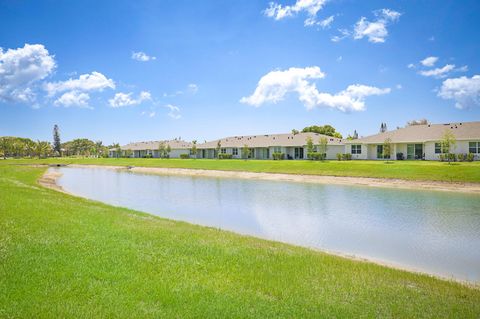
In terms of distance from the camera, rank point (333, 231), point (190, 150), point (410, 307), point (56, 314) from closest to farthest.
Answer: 1. point (56, 314)
2. point (410, 307)
3. point (333, 231)
4. point (190, 150)

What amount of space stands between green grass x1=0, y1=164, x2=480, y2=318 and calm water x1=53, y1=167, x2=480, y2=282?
3.47 m

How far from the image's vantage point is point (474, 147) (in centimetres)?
4306

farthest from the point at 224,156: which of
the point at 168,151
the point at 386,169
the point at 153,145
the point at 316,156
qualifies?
the point at 386,169

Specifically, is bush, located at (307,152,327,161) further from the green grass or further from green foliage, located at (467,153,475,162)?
the green grass

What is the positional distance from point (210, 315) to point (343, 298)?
102 inches

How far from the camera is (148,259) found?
8.19 meters

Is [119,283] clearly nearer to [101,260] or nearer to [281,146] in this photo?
[101,260]

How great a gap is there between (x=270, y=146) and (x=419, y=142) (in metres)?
26.6

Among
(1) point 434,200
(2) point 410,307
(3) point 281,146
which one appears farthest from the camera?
(3) point 281,146

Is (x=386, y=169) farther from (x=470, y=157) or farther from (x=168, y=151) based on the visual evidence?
(x=168, y=151)

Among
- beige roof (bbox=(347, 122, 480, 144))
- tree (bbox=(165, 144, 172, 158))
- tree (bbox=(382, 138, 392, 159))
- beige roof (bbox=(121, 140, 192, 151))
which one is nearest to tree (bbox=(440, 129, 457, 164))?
beige roof (bbox=(347, 122, 480, 144))

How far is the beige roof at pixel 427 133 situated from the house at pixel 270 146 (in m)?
4.73

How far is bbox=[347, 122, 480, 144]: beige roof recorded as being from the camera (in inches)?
1762

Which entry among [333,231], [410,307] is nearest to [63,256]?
[410,307]
